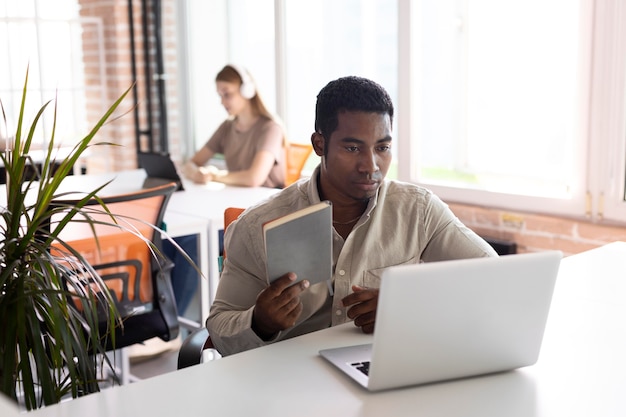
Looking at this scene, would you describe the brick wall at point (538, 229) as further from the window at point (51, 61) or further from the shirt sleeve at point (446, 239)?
the window at point (51, 61)

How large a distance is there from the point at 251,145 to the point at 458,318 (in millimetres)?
3092

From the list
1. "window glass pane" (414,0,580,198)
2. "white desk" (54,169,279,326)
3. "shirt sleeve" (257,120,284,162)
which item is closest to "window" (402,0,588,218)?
"window glass pane" (414,0,580,198)

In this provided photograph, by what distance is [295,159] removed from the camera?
14.0 feet

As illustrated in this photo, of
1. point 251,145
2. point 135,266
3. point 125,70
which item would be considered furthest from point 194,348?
point 125,70

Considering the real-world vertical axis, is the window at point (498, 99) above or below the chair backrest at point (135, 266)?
above

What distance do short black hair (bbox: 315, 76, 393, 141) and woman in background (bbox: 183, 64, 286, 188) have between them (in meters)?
2.18

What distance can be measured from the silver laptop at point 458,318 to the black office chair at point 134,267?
59.1 inches

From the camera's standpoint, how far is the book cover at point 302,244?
1.51 metres

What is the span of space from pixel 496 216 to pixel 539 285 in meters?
2.26

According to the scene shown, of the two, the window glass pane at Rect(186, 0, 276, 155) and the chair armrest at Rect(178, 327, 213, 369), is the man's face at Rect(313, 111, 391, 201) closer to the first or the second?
the chair armrest at Rect(178, 327, 213, 369)

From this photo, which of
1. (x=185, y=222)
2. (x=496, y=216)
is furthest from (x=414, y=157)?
(x=185, y=222)

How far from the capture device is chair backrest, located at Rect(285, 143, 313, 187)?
13.8 ft

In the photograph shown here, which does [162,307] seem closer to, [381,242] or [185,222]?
[185,222]

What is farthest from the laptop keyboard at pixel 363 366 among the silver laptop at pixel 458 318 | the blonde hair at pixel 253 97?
the blonde hair at pixel 253 97
